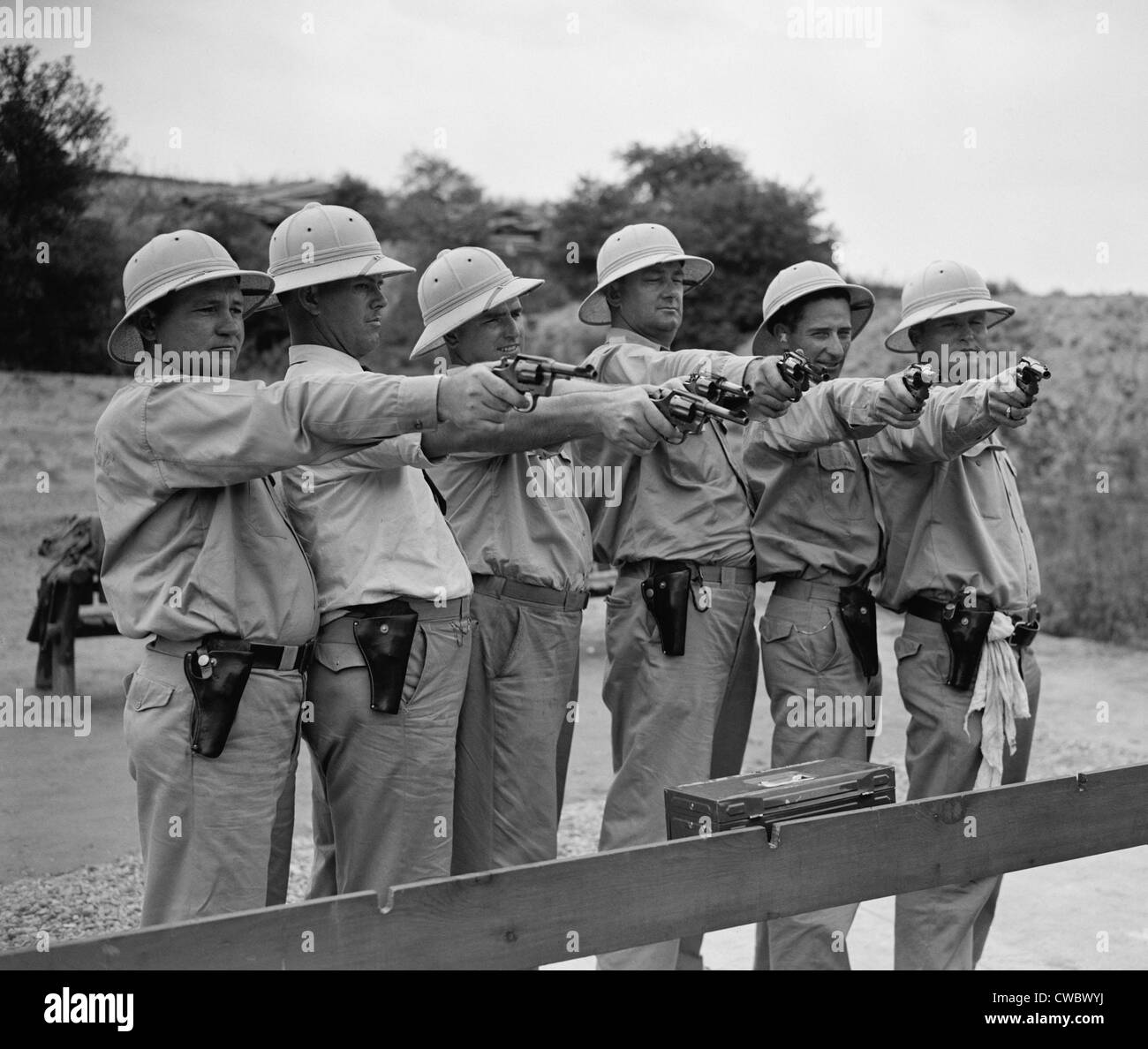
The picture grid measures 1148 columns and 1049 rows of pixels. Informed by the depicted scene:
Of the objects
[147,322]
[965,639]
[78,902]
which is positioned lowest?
[78,902]

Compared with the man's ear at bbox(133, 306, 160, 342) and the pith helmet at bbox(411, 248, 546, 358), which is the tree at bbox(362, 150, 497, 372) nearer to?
the pith helmet at bbox(411, 248, 546, 358)

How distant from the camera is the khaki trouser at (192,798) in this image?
117 inches

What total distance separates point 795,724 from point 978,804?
3.90ft

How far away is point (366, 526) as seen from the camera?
11.4 feet

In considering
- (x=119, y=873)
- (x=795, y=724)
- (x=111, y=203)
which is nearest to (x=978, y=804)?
(x=795, y=724)

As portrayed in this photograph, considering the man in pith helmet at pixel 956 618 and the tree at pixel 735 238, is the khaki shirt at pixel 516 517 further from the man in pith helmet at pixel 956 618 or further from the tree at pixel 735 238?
the tree at pixel 735 238

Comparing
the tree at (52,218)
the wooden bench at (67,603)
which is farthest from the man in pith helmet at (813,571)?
the tree at (52,218)

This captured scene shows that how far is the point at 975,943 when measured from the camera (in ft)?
14.9

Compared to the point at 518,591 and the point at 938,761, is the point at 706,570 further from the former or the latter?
the point at 938,761

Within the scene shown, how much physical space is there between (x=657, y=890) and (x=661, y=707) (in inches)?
61.5

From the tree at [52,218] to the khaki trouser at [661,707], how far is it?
12065 millimetres

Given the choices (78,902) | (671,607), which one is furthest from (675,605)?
(78,902)

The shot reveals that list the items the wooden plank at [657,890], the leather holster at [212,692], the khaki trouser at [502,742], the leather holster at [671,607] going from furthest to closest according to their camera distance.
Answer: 1. the leather holster at [671,607]
2. the khaki trouser at [502,742]
3. the leather holster at [212,692]
4. the wooden plank at [657,890]

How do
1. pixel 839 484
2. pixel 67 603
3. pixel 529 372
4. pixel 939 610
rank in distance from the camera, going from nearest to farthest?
1. pixel 529 372
2. pixel 939 610
3. pixel 839 484
4. pixel 67 603
